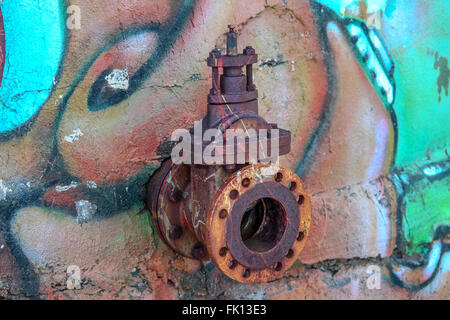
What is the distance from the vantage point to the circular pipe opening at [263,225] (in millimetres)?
1501

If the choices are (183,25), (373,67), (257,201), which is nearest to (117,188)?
(257,201)

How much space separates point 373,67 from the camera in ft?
6.30

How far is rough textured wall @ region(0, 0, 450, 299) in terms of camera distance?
1.53 metres

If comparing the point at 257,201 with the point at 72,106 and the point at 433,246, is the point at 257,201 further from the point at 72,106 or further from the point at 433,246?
the point at 433,246

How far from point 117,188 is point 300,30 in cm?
79

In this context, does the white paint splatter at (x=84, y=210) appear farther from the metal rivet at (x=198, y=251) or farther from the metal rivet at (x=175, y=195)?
the metal rivet at (x=198, y=251)

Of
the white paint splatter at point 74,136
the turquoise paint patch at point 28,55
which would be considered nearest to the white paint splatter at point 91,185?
A: the white paint splatter at point 74,136

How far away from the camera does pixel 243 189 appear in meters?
1.41

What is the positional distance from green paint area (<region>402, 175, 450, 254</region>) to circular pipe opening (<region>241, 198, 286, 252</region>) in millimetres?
759

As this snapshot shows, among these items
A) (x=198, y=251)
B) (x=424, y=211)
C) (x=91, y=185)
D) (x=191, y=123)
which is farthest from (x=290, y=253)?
(x=424, y=211)

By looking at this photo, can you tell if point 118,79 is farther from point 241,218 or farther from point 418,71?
point 418,71

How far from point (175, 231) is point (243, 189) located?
36cm

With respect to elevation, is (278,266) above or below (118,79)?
below

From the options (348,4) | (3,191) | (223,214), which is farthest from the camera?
(348,4)
